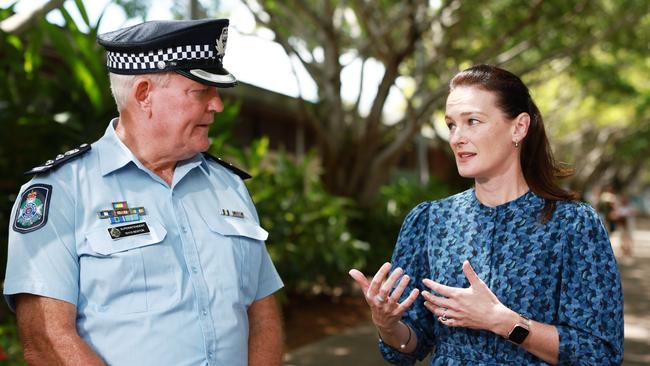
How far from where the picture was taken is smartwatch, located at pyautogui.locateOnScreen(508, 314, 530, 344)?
2377 millimetres

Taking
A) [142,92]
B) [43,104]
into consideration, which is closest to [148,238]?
[142,92]

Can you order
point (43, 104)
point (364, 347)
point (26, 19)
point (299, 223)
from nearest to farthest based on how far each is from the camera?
point (26, 19)
point (43, 104)
point (364, 347)
point (299, 223)

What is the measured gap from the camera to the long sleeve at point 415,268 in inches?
109

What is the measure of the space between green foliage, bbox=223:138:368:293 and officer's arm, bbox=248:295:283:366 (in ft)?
16.4

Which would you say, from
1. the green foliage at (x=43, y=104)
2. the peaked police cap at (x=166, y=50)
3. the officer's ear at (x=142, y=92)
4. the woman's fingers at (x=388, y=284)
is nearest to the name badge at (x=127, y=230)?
the officer's ear at (x=142, y=92)

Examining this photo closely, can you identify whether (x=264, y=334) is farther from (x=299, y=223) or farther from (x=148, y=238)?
(x=299, y=223)

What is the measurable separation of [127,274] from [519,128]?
1356mm

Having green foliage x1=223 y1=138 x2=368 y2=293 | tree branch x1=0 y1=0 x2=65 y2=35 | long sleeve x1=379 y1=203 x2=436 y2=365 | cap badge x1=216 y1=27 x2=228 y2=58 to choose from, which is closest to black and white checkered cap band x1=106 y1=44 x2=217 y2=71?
cap badge x1=216 y1=27 x2=228 y2=58

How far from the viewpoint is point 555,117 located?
97.0 ft

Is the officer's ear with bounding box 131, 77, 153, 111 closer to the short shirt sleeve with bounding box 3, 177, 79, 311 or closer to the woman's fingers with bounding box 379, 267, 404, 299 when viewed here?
the short shirt sleeve with bounding box 3, 177, 79, 311

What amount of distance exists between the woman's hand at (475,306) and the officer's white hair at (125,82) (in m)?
1.01

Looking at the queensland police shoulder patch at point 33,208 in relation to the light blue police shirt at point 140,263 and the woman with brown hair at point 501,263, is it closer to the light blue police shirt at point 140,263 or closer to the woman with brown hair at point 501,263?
the light blue police shirt at point 140,263

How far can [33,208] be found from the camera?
7.25 feet

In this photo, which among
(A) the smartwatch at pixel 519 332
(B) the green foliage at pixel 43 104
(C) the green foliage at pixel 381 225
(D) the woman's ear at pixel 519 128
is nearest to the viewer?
(A) the smartwatch at pixel 519 332
